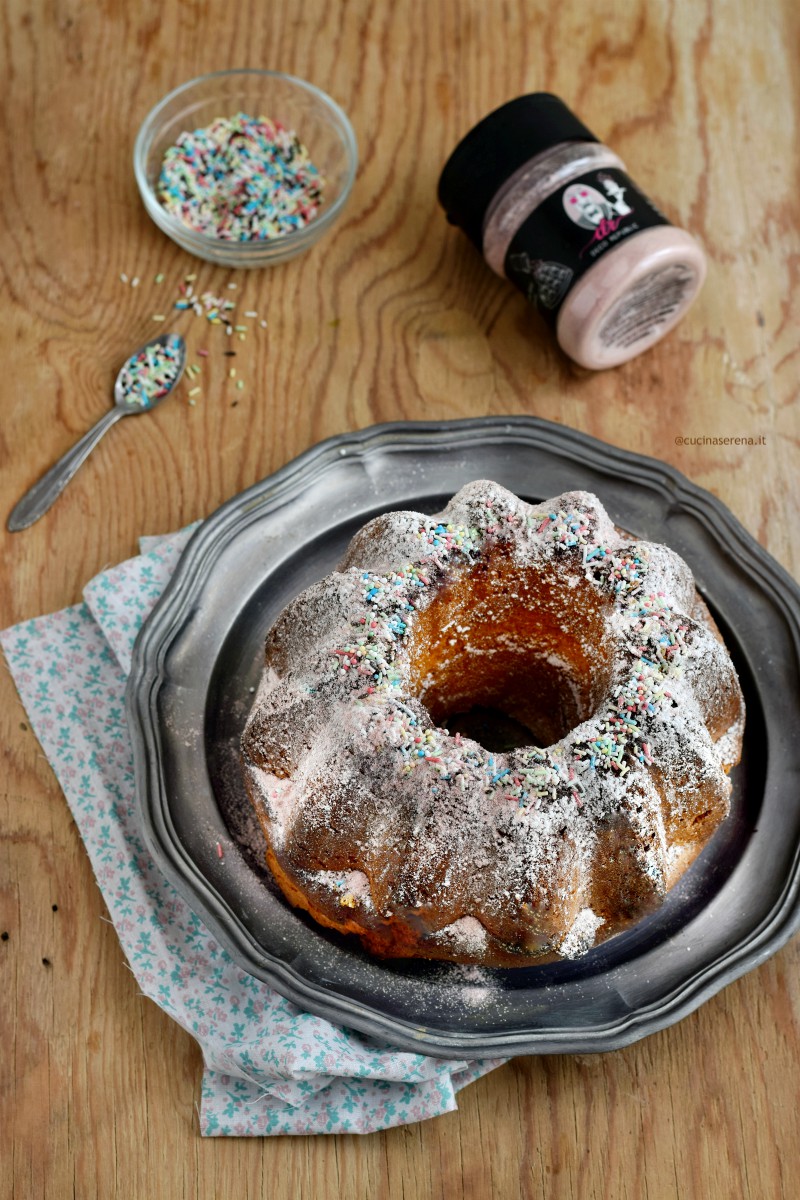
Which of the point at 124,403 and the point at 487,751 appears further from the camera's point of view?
the point at 124,403

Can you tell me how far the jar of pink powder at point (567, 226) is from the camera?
→ 207 centimetres

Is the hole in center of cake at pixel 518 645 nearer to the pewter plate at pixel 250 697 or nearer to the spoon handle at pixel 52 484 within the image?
the pewter plate at pixel 250 697

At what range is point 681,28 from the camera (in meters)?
2.61

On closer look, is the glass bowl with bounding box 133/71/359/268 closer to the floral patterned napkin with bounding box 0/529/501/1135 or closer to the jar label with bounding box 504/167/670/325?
the jar label with bounding box 504/167/670/325

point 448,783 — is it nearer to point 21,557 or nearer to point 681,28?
point 21,557

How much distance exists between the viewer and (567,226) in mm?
2082

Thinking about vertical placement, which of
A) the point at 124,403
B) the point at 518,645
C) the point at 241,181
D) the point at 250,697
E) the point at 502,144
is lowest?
the point at 250,697

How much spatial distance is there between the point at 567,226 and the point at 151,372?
790mm

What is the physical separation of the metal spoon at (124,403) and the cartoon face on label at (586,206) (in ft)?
2.46

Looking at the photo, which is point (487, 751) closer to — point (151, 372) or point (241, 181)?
point (151, 372)

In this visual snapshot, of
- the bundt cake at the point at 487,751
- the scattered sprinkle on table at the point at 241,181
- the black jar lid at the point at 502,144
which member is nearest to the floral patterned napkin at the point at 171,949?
the bundt cake at the point at 487,751

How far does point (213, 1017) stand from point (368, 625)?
64 cm

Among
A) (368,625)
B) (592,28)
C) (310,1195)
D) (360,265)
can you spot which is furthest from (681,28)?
(310,1195)

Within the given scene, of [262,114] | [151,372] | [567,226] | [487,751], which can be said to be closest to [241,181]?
[262,114]
